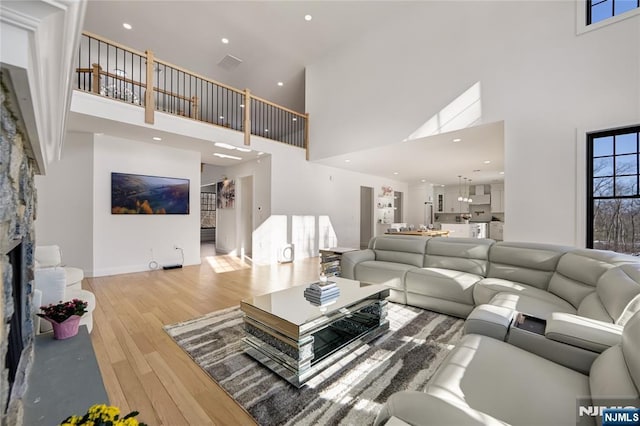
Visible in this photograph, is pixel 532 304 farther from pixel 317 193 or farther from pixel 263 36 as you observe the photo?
pixel 263 36

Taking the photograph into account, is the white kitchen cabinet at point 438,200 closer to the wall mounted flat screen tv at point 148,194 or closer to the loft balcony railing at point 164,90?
the loft balcony railing at point 164,90

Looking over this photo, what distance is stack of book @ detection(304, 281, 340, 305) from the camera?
216 cm

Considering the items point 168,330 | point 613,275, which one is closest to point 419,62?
point 613,275

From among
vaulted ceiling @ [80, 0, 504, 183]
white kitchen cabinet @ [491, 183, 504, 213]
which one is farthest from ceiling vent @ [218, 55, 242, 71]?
white kitchen cabinet @ [491, 183, 504, 213]

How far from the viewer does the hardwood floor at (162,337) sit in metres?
1.55

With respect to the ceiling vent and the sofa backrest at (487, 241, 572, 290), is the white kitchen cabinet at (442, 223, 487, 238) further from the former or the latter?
the ceiling vent

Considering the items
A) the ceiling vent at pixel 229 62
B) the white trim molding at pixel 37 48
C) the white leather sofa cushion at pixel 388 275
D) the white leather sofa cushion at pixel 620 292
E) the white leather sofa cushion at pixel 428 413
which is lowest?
the white leather sofa cushion at pixel 388 275

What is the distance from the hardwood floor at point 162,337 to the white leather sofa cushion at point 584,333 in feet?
5.65

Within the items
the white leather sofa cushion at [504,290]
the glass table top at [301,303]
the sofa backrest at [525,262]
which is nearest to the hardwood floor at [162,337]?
the glass table top at [301,303]

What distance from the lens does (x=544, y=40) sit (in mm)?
3504

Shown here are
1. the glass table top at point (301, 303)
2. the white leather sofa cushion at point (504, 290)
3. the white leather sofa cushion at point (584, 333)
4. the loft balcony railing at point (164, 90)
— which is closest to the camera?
the white leather sofa cushion at point (584, 333)

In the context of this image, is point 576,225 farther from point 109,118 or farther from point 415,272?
point 109,118

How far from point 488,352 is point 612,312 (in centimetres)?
94

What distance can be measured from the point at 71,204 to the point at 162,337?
3744mm
